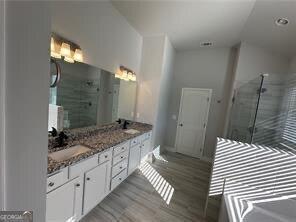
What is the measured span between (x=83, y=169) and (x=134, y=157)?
1306 mm

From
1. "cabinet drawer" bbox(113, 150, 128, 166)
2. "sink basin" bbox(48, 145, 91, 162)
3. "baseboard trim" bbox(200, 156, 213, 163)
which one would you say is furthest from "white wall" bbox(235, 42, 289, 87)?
"sink basin" bbox(48, 145, 91, 162)

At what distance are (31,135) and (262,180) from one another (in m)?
2.27

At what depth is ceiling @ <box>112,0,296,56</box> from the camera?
2.20 m

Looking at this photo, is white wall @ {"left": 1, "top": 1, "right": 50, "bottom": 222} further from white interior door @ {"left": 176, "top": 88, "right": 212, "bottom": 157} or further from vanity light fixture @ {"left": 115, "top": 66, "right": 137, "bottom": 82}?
white interior door @ {"left": 176, "top": 88, "right": 212, "bottom": 157}

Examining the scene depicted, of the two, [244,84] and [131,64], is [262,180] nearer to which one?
[244,84]

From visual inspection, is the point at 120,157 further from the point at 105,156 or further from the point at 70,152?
the point at 70,152

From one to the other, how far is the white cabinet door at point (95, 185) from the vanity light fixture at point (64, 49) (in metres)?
1.41

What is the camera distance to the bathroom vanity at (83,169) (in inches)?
54.6

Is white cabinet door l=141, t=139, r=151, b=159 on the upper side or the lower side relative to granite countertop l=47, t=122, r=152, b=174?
lower

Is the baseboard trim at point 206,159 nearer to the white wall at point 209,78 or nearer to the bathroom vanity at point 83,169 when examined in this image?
the white wall at point 209,78

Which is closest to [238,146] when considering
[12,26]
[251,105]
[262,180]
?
[262,180]

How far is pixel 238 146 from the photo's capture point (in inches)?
73.7

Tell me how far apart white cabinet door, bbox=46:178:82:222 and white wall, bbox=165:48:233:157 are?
3.39 m

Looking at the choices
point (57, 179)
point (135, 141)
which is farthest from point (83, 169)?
point (135, 141)
